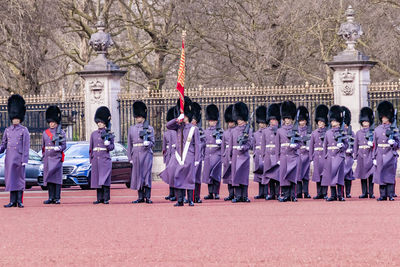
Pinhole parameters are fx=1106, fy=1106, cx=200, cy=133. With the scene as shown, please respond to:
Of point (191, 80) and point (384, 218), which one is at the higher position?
point (191, 80)

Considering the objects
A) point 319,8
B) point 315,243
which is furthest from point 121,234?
point 319,8

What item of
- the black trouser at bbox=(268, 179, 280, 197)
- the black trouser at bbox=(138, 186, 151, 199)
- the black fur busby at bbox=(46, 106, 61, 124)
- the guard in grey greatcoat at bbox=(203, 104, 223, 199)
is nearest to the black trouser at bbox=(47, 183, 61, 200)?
the black fur busby at bbox=(46, 106, 61, 124)

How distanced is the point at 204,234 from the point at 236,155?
655cm

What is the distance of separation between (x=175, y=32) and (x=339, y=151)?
17.6 metres

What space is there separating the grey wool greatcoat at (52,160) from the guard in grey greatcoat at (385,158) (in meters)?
5.36

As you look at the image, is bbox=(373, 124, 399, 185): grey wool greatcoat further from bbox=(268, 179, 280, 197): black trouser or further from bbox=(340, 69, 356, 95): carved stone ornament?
bbox=(340, 69, 356, 95): carved stone ornament

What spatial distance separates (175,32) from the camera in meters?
36.0

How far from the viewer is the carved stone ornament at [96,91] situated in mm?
27672

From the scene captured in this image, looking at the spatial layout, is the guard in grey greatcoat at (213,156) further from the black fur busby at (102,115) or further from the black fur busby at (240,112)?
the black fur busby at (102,115)

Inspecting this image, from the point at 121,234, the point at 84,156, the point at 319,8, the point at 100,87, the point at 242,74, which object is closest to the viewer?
the point at 121,234

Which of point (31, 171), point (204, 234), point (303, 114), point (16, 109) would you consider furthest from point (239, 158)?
point (31, 171)

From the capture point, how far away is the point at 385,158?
18.7m

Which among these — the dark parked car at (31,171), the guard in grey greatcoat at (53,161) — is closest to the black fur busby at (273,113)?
the guard in grey greatcoat at (53,161)

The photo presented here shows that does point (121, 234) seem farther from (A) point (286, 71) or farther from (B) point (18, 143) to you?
(A) point (286, 71)
